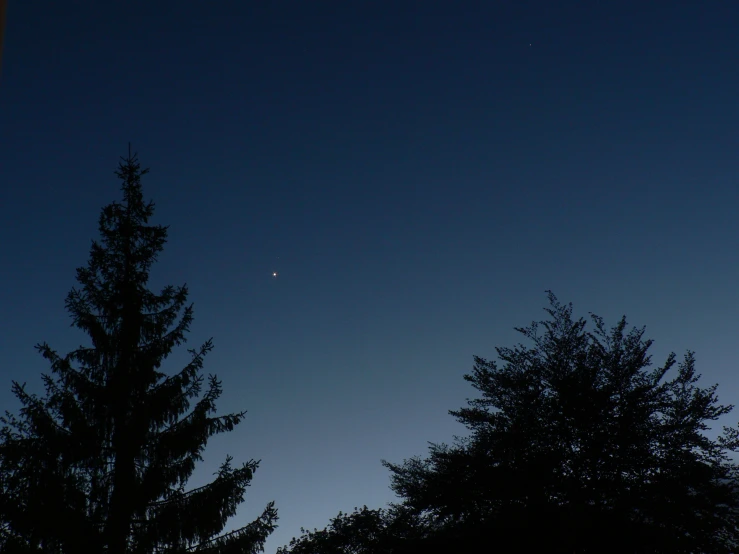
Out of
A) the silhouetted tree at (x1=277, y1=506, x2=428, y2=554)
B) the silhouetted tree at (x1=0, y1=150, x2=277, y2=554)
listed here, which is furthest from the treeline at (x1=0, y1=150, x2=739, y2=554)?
the silhouetted tree at (x1=277, y1=506, x2=428, y2=554)

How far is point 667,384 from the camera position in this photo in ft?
60.1

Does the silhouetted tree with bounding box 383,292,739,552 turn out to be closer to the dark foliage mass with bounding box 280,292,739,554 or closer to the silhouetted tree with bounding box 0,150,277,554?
the dark foliage mass with bounding box 280,292,739,554

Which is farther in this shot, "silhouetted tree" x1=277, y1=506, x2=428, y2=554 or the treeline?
"silhouetted tree" x1=277, y1=506, x2=428, y2=554

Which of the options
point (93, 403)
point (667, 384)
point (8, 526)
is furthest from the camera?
point (667, 384)

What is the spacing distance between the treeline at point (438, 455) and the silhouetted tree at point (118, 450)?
35mm

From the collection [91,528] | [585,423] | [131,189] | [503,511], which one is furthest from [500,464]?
[131,189]

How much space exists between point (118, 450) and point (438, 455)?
9.63m

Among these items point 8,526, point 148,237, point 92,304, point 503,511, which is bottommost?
point 503,511

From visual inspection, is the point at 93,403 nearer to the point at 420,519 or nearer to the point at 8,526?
the point at 8,526

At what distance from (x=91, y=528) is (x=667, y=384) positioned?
1689 centimetres

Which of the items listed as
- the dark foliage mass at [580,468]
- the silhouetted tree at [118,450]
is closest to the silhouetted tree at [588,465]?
the dark foliage mass at [580,468]

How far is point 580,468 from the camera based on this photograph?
1683 centimetres

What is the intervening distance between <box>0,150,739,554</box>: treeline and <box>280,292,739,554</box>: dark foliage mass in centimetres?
4

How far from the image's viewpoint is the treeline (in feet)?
47.2
